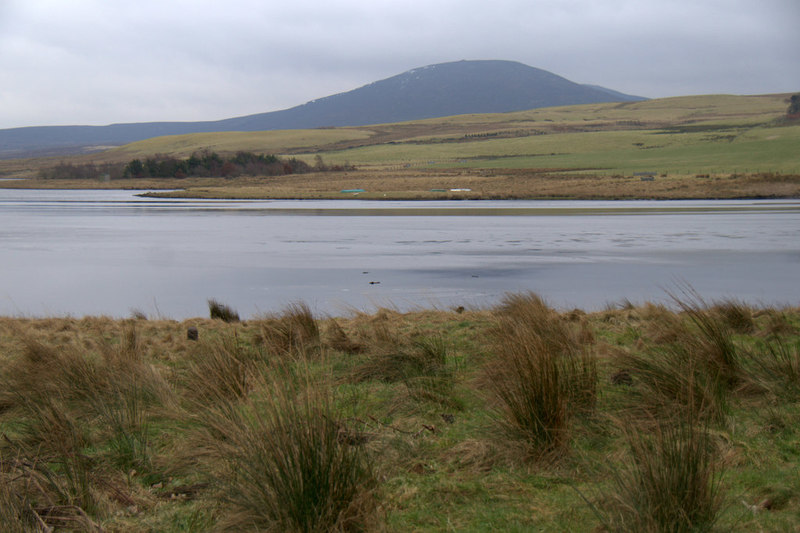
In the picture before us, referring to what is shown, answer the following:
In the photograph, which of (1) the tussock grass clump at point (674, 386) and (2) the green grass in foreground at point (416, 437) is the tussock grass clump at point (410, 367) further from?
(1) the tussock grass clump at point (674, 386)

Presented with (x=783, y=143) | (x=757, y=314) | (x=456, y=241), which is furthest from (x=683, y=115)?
(x=757, y=314)

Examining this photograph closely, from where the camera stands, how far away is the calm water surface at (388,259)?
13.4 metres

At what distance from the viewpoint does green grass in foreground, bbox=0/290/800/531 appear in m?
3.79

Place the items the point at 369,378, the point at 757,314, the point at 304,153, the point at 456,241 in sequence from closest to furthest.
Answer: the point at 369,378 < the point at 757,314 < the point at 456,241 < the point at 304,153

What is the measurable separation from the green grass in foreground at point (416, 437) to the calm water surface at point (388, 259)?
5010 millimetres

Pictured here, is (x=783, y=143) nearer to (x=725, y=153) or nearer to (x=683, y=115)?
(x=725, y=153)

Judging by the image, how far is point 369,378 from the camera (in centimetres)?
702

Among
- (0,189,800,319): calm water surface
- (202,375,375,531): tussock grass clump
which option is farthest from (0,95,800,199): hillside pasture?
(202,375,375,531): tussock grass clump

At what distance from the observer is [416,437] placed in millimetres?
5379

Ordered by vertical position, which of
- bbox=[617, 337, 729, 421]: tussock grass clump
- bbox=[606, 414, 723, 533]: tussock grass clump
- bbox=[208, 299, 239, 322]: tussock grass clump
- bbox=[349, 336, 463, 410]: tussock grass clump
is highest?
bbox=[606, 414, 723, 533]: tussock grass clump

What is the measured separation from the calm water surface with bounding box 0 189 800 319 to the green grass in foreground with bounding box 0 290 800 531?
501 cm

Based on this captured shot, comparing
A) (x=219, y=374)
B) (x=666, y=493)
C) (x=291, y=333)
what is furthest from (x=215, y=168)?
(x=666, y=493)

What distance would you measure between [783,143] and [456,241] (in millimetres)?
54556

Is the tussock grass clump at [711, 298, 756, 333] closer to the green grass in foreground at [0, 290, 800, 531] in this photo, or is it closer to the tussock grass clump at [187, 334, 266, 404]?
the green grass in foreground at [0, 290, 800, 531]
